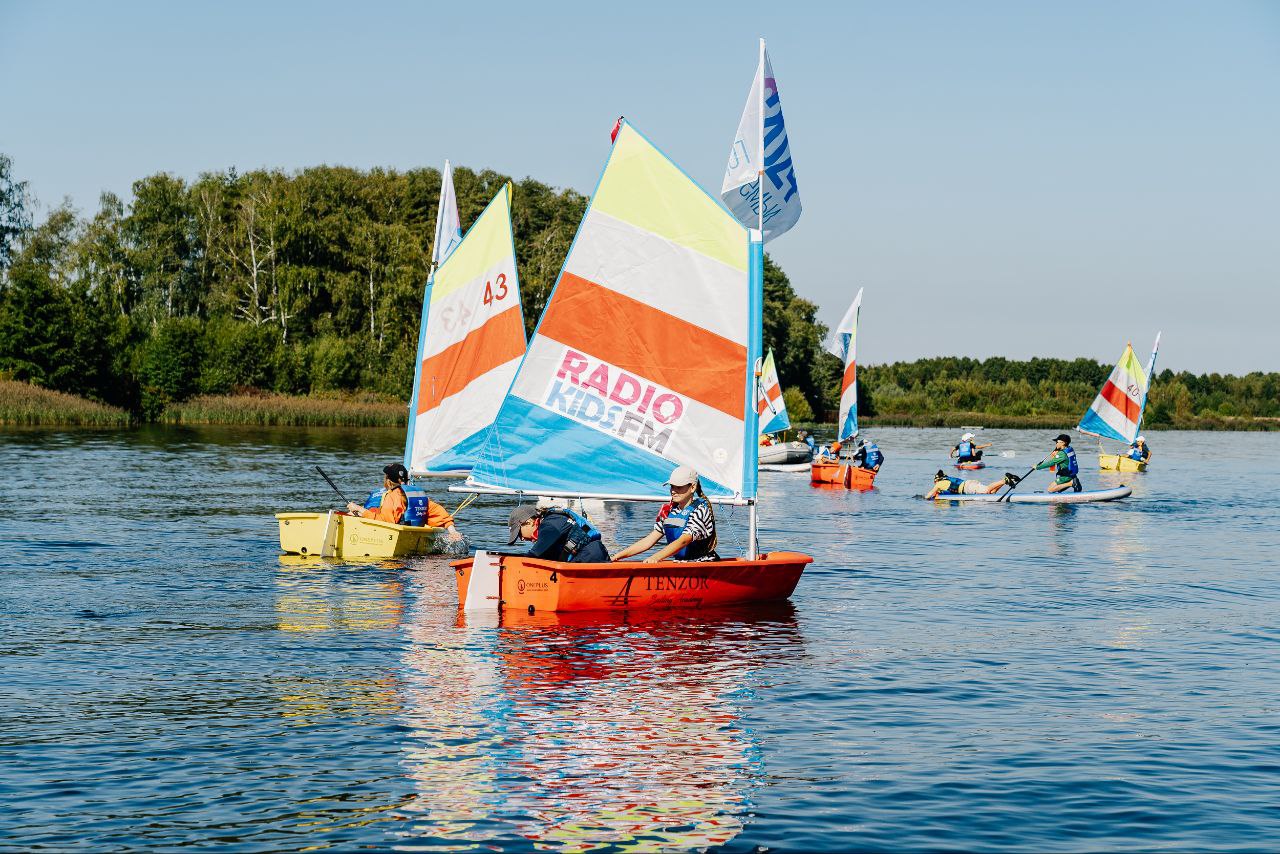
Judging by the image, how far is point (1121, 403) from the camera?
2596 inches

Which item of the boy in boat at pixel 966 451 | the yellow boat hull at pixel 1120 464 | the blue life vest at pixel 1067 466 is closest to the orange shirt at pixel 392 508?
the blue life vest at pixel 1067 466

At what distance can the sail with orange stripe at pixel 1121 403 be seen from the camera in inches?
2547

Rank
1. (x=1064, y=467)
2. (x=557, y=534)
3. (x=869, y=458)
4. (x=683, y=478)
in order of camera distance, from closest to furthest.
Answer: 1. (x=557, y=534)
2. (x=683, y=478)
3. (x=1064, y=467)
4. (x=869, y=458)

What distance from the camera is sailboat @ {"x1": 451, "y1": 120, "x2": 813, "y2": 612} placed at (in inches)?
826

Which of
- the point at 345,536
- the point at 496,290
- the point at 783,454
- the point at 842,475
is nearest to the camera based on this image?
the point at 345,536

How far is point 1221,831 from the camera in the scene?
449 inches

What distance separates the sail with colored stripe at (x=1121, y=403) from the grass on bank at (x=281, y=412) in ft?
151

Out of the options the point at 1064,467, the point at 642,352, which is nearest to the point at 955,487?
the point at 1064,467

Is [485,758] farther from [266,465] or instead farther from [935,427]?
[935,427]

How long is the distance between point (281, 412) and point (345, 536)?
63.3 metres

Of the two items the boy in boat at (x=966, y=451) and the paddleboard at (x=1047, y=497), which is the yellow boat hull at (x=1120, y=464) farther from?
the paddleboard at (x=1047, y=497)

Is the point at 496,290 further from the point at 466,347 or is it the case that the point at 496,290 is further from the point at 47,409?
the point at 47,409

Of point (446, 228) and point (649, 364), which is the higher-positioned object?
point (446, 228)

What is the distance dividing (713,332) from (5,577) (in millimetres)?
14344
